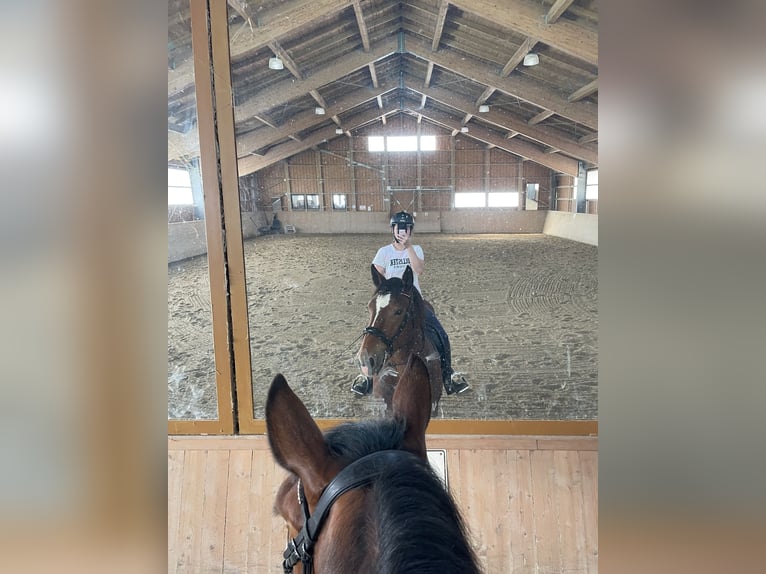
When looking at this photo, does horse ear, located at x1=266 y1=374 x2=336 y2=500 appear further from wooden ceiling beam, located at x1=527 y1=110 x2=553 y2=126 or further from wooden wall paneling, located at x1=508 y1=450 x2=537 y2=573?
wooden ceiling beam, located at x1=527 y1=110 x2=553 y2=126

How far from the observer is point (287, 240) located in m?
1.66

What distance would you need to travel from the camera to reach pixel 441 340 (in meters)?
1.70

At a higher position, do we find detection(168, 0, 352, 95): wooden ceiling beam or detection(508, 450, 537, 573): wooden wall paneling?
detection(168, 0, 352, 95): wooden ceiling beam

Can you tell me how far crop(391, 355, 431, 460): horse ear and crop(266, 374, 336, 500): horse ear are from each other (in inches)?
5.9

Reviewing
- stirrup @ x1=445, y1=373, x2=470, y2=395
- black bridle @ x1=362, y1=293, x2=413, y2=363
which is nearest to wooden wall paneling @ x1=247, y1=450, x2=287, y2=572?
black bridle @ x1=362, y1=293, x2=413, y2=363

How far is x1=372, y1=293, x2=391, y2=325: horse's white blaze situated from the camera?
1614 millimetres

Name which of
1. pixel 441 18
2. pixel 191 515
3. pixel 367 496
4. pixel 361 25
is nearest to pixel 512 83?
pixel 441 18

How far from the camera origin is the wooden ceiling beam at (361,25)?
55.1 inches

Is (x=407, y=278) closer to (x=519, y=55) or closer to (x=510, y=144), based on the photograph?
(x=510, y=144)

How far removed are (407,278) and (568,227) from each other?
662mm

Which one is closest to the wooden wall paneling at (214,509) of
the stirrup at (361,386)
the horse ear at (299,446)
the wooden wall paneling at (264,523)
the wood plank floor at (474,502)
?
the wood plank floor at (474,502)
